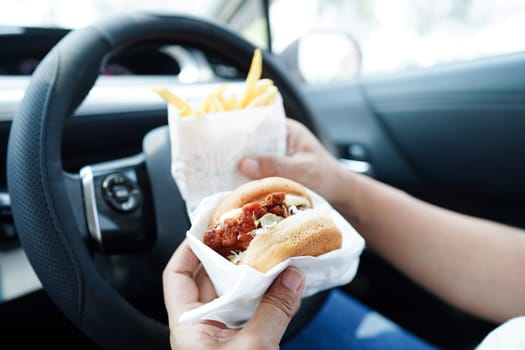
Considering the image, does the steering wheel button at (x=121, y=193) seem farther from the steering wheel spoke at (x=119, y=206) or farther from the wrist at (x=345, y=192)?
the wrist at (x=345, y=192)

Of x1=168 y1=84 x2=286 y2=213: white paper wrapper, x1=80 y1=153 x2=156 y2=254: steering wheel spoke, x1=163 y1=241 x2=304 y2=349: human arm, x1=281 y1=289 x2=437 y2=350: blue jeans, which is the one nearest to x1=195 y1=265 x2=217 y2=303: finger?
x1=163 y1=241 x2=304 y2=349: human arm

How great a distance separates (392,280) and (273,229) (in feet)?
4.04

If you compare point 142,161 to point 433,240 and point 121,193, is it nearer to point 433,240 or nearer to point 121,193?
point 121,193

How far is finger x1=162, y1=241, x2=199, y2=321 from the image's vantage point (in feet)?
1.96

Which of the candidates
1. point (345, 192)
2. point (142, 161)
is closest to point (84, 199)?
point (142, 161)

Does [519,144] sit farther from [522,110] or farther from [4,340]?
[4,340]

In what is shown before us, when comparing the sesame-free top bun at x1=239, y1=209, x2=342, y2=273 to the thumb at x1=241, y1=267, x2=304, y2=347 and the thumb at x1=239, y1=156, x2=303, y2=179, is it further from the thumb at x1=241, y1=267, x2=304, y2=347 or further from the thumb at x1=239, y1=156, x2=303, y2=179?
the thumb at x1=239, y1=156, x2=303, y2=179

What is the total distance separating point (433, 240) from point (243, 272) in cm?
68

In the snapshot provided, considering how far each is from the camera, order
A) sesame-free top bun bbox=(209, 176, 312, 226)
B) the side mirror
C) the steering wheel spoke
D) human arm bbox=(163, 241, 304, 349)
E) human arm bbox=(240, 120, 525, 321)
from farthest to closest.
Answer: the side mirror → human arm bbox=(240, 120, 525, 321) → the steering wheel spoke → sesame-free top bun bbox=(209, 176, 312, 226) → human arm bbox=(163, 241, 304, 349)

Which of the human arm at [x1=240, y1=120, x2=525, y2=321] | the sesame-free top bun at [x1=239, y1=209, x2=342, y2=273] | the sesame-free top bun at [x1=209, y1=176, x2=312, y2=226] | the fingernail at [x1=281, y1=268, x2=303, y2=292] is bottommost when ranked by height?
the human arm at [x1=240, y1=120, x2=525, y2=321]

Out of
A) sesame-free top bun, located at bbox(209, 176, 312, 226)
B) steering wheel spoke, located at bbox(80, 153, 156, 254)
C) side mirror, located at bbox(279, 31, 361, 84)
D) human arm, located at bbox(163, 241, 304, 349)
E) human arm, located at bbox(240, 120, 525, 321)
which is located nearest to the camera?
human arm, located at bbox(163, 241, 304, 349)

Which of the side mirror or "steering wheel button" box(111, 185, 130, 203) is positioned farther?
the side mirror

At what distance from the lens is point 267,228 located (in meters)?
0.57

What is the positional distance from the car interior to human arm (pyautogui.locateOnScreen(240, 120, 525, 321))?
161 millimetres
